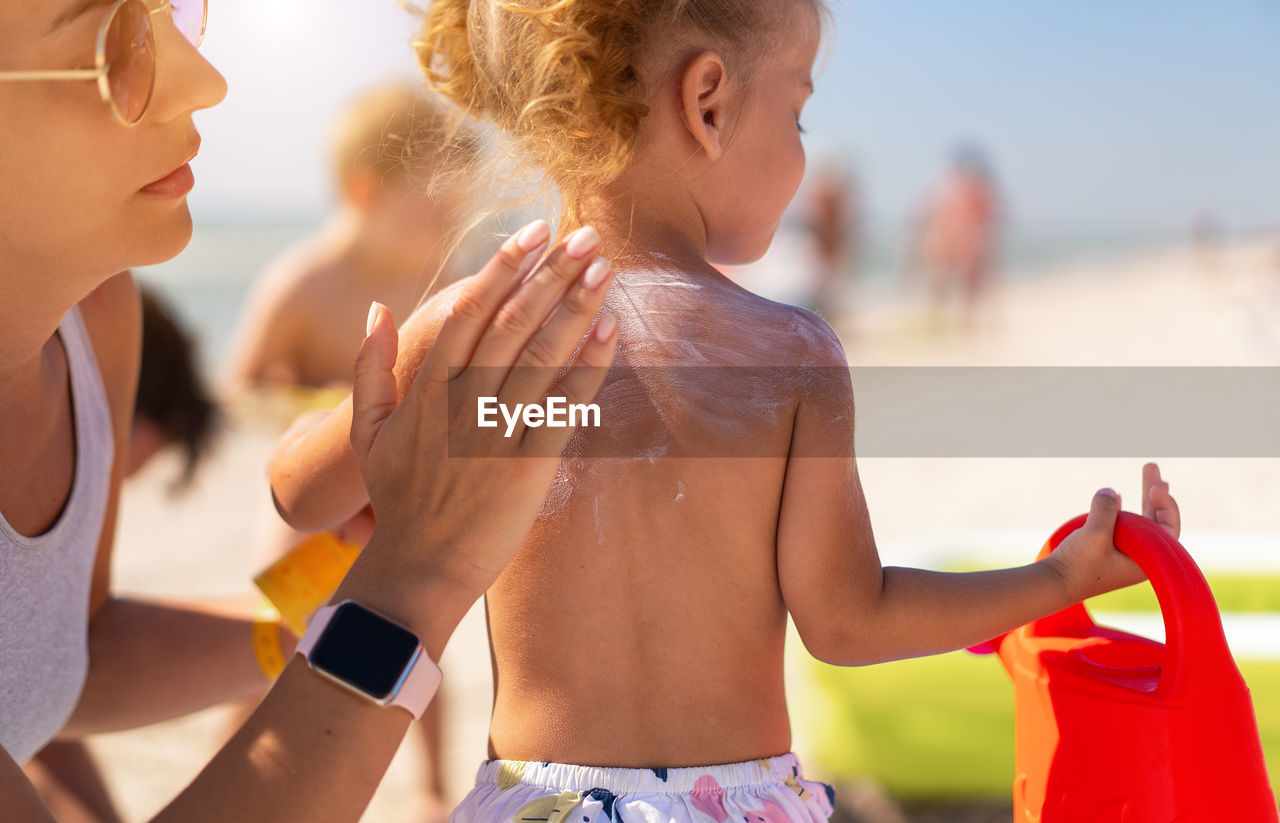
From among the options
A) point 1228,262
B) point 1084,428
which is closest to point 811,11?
point 1084,428

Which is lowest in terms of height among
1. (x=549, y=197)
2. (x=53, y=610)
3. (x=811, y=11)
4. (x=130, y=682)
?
(x=130, y=682)

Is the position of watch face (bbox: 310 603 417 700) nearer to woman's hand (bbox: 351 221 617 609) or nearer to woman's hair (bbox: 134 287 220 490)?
woman's hand (bbox: 351 221 617 609)

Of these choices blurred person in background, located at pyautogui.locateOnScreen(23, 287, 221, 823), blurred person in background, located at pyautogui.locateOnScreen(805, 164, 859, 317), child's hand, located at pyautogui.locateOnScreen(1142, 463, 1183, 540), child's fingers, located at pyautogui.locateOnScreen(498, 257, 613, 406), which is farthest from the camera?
blurred person in background, located at pyautogui.locateOnScreen(805, 164, 859, 317)

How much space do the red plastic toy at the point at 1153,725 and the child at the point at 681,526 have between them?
7 centimetres

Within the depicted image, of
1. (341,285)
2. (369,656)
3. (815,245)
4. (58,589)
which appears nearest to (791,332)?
(369,656)

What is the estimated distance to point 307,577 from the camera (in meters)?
1.60

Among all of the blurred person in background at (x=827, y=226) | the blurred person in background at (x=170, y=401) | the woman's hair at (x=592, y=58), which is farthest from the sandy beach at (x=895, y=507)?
the blurred person in background at (x=827, y=226)

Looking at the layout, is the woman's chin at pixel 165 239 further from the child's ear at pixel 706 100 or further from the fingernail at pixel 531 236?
the child's ear at pixel 706 100

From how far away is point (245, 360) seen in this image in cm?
343

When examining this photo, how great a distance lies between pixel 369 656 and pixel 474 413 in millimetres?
234

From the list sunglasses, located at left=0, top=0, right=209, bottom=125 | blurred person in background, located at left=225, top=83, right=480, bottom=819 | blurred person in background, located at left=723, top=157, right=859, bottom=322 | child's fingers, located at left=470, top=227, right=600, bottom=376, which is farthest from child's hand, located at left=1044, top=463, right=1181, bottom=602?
blurred person in background, located at left=723, top=157, right=859, bottom=322

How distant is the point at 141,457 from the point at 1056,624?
2357mm

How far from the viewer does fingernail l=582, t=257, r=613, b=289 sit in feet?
3.18

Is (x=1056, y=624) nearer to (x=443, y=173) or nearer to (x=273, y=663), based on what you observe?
(x=443, y=173)
